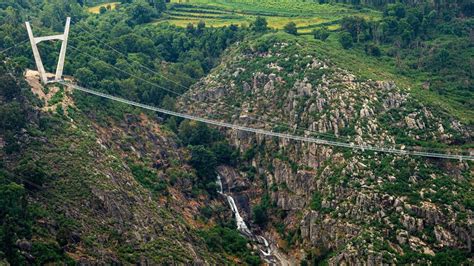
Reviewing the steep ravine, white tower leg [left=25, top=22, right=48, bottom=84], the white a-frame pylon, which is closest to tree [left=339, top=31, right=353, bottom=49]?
the steep ravine

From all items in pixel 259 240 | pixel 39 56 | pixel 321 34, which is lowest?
pixel 259 240

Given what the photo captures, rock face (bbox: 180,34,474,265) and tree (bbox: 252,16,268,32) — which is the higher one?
tree (bbox: 252,16,268,32)

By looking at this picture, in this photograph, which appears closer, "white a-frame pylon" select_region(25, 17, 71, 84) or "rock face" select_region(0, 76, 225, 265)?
"rock face" select_region(0, 76, 225, 265)

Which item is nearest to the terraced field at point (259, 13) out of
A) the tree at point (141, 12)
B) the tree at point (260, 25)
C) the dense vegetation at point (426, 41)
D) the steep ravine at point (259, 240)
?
the tree at point (141, 12)

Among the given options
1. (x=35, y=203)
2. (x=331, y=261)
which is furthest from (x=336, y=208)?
(x=35, y=203)

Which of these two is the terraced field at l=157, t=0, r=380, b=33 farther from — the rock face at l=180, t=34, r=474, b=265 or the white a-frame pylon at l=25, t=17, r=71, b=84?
the white a-frame pylon at l=25, t=17, r=71, b=84

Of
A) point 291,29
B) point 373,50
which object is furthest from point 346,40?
point 291,29

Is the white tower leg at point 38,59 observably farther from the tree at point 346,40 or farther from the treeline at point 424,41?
the treeline at point 424,41

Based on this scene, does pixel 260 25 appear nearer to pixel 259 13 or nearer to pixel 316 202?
pixel 259 13

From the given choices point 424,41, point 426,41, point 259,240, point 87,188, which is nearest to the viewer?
point 87,188
